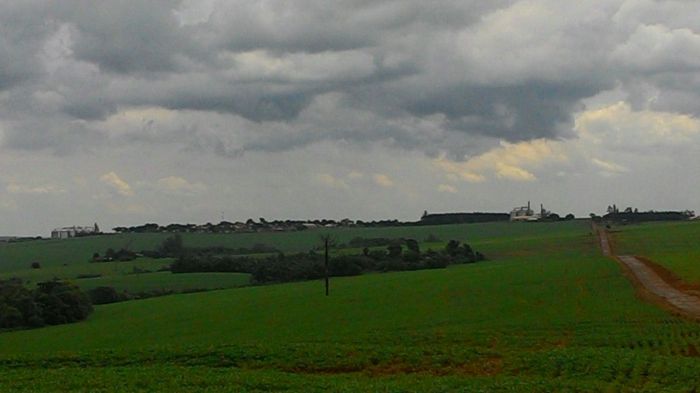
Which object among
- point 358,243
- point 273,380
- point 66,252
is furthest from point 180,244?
point 273,380

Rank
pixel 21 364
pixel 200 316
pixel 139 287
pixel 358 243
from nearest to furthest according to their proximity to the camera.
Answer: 1. pixel 21 364
2. pixel 200 316
3. pixel 139 287
4. pixel 358 243

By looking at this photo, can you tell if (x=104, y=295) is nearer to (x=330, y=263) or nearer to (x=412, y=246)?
(x=330, y=263)

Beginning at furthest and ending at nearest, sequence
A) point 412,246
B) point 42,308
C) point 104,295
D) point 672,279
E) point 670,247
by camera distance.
Result: point 412,246
point 670,247
point 104,295
point 42,308
point 672,279

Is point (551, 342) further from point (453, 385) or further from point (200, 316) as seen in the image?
point (200, 316)

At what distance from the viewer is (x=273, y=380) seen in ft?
102

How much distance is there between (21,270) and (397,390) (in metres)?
121

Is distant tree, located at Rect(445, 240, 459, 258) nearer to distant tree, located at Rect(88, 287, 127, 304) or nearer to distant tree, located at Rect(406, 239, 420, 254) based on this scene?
distant tree, located at Rect(406, 239, 420, 254)

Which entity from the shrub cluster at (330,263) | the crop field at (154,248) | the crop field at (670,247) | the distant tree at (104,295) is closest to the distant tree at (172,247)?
the crop field at (154,248)

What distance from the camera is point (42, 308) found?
85.2m

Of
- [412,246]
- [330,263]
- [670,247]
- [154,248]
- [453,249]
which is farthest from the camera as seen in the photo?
[154,248]

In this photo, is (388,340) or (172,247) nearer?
(388,340)

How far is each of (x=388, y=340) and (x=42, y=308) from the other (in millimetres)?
49103

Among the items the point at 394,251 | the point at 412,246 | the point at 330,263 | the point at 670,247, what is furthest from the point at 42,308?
the point at 670,247

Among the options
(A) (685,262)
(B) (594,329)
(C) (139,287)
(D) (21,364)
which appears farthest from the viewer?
(C) (139,287)
